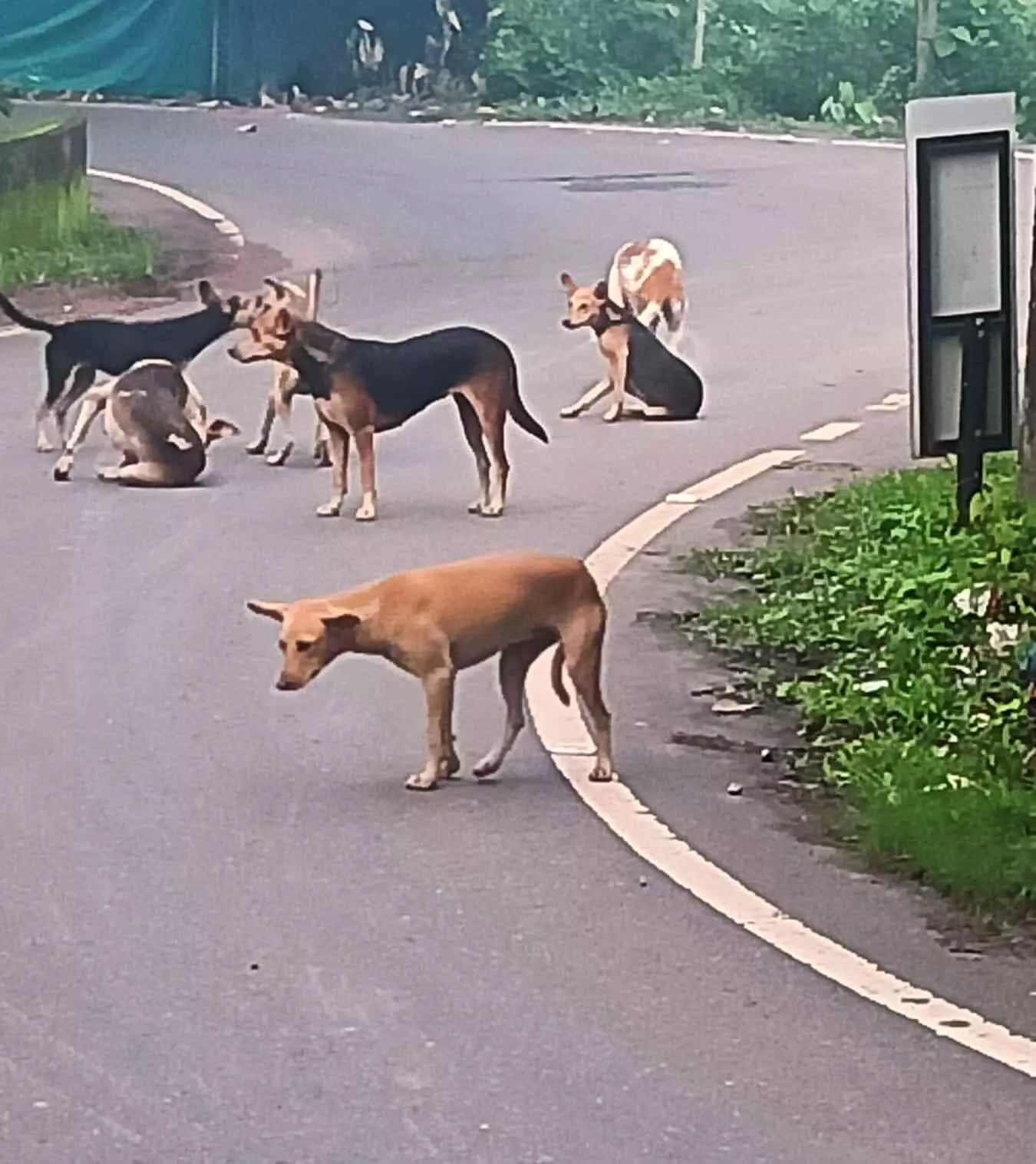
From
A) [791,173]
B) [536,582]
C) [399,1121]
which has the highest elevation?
[791,173]

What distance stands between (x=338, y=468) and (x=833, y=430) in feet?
11.6

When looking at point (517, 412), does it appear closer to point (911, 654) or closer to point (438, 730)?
point (911, 654)

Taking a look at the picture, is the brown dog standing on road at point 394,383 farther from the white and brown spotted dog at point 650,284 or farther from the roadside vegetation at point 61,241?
the roadside vegetation at point 61,241

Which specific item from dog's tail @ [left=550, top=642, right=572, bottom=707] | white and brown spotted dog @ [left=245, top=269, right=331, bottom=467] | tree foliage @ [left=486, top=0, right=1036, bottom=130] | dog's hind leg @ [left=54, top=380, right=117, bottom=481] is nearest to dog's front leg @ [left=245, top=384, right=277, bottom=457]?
white and brown spotted dog @ [left=245, top=269, right=331, bottom=467]

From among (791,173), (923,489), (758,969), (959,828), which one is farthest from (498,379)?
(791,173)

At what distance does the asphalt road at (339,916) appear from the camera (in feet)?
18.9

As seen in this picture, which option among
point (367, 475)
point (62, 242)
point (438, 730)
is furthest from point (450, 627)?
point (62, 242)

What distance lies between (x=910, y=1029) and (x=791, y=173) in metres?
25.3

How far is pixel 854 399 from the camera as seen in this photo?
54.7 ft

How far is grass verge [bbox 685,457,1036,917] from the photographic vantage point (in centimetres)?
764

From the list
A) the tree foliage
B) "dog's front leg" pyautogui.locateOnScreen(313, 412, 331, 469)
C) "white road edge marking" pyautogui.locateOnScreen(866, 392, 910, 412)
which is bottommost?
"dog's front leg" pyautogui.locateOnScreen(313, 412, 331, 469)

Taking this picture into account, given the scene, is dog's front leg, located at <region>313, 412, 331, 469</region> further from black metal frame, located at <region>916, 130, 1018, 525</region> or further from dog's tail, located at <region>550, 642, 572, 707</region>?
dog's tail, located at <region>550, 642, 572, 707</region>

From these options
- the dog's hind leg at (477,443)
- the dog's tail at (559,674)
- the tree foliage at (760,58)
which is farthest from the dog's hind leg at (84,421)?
the tree foliage at (760,58)

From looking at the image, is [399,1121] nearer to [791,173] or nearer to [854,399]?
[854,399]
